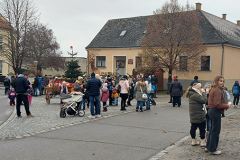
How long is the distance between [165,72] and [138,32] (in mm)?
8483

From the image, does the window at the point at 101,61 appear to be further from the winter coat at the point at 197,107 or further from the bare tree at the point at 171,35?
the winter coat at the point at 197,107

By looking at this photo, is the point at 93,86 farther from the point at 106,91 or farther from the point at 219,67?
the point at 219,67

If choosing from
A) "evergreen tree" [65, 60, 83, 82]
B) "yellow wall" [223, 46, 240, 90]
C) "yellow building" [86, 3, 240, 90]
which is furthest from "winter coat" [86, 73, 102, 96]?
"yellow wall" [223, 46, 240, 90]

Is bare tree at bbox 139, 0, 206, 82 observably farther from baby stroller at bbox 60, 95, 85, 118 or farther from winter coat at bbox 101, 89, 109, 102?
baby stroller at bbox 60, 95, 85, 118

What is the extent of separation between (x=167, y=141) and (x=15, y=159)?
3900 millimetres

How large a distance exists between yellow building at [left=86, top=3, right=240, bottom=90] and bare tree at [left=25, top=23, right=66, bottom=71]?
10562 mm

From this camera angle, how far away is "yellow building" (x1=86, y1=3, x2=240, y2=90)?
28.6 meters

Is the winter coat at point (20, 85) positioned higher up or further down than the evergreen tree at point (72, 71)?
further down

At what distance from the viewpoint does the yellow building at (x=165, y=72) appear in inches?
1125

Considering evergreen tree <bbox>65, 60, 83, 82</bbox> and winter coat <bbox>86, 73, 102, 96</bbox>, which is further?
evergreen tree <bbox>65, 60, 83, 82</bbox>

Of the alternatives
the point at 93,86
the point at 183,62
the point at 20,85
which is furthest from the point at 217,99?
the point at 183,62

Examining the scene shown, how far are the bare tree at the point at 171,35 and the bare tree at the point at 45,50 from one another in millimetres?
22116

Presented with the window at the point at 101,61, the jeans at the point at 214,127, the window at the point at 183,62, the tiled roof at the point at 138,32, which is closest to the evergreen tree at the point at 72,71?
the window at the point at 183,62

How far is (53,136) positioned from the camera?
8.27 meters
